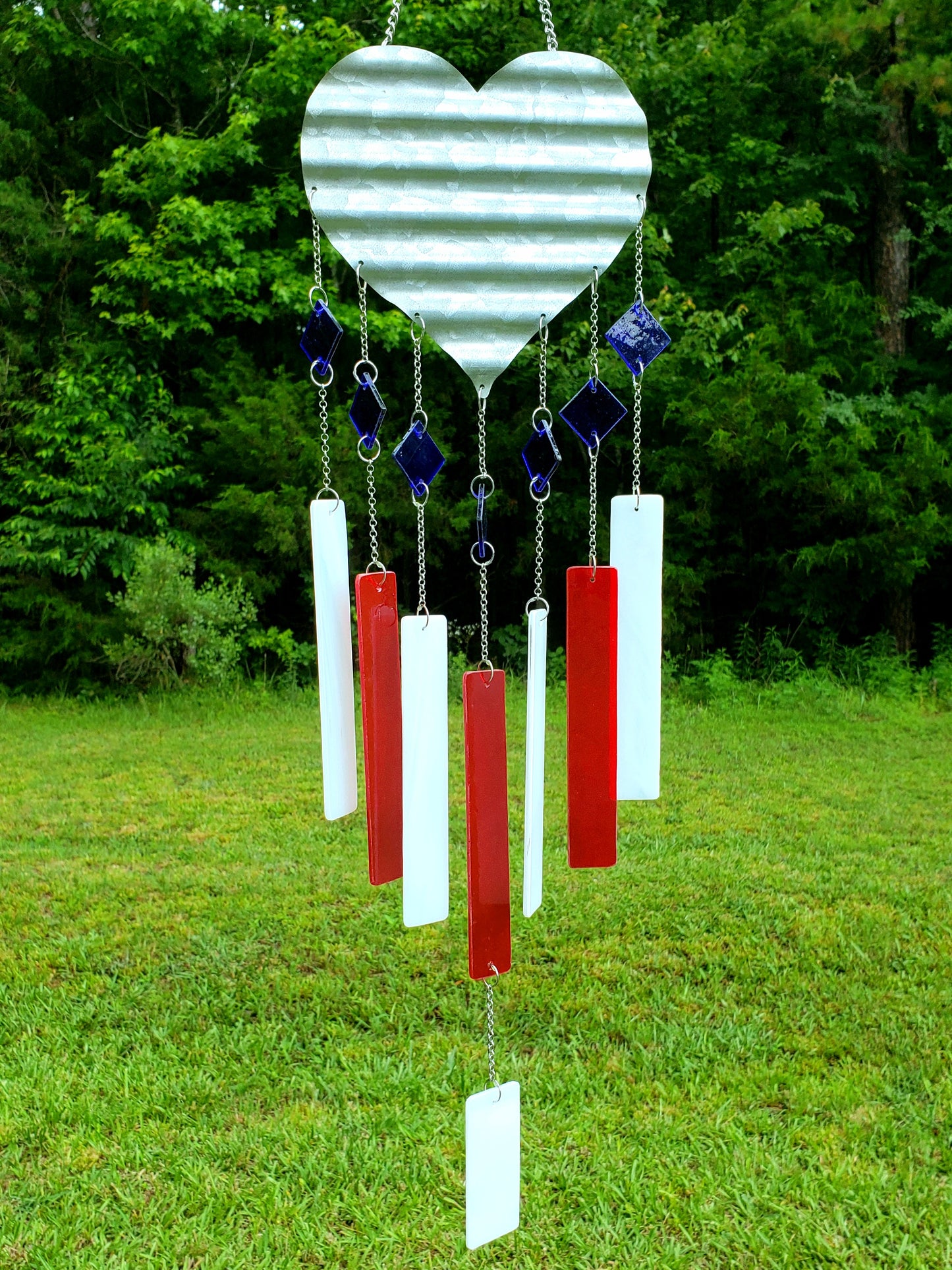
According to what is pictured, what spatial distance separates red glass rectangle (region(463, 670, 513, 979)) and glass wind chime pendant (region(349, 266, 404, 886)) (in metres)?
0.09

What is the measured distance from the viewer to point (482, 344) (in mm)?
1107

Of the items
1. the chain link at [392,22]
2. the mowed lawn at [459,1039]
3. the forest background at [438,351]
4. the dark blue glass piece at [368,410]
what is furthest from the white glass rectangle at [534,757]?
the forest background at [438,351]

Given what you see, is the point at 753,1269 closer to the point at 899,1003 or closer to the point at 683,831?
the point at 899,1003

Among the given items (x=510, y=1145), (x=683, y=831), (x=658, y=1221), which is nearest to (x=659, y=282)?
(x=683, y=831)

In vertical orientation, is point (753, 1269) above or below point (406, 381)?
below

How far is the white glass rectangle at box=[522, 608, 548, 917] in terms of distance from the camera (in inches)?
42.9

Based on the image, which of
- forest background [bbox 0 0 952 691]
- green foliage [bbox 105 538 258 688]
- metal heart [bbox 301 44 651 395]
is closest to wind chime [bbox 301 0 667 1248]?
metal heart [bbox 301 44 651 395]

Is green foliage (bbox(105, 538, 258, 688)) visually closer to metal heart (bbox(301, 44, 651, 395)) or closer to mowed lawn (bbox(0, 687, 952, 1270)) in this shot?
mowed lawn (bbox(0, 687, 952, 1270))

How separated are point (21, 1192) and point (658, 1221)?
1340 mm

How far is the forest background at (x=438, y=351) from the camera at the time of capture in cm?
659

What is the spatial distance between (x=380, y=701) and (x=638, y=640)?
0.29 meters

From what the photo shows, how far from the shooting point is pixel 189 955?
132 inches

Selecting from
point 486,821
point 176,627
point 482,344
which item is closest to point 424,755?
point 486,821

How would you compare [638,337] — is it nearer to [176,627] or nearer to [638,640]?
[638,640]
